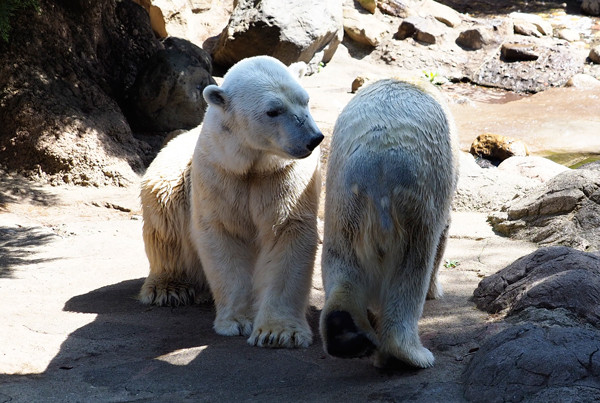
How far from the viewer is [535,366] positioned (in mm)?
2977

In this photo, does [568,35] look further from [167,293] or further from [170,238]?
[167,293]

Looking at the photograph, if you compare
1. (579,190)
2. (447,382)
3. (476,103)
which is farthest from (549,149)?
(447,382)

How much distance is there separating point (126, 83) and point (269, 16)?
→ 4349 mm

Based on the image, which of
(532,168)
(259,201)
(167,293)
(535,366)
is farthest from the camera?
(532,168)

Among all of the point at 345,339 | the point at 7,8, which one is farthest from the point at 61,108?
the point at 345,339

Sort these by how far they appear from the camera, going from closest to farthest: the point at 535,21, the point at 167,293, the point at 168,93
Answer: the point at 167,293, the point at 168,93, the point at 535,21

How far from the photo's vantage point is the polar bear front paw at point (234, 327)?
442 cm

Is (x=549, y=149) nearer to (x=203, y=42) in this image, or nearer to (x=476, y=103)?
(x=476, y=103)

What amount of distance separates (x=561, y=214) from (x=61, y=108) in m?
5.52

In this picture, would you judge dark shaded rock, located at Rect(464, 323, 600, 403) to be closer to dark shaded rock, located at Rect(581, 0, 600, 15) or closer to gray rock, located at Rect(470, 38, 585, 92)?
gray rock, located at Rect(470, 38, 585, 92)

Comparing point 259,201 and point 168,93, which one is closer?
point 259,201

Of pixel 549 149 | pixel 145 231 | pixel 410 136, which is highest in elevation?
pixel 410 136

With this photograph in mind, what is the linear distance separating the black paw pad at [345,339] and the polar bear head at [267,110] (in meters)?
1.15

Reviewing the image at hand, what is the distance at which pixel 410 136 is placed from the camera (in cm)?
342
